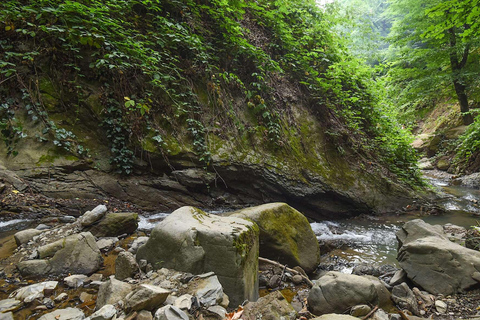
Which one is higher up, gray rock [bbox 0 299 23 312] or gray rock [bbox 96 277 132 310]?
gray rock [bbox 96 277 132 310]

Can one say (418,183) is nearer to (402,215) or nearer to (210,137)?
(402,215)

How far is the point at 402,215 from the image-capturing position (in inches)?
274

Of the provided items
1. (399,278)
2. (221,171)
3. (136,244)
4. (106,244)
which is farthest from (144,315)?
(221,171)

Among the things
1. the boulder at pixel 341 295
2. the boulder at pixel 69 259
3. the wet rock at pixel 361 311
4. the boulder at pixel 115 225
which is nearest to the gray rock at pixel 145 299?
the boulder at pixel 69 259

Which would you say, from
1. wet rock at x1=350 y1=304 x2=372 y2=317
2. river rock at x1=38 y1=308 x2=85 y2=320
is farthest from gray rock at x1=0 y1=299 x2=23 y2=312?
wet rock at x1=350 y1=304 x2=372 y2=317

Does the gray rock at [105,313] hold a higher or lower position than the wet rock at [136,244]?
higher

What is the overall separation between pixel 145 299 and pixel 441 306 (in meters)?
3.32

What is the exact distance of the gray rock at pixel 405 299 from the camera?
9.15 feet

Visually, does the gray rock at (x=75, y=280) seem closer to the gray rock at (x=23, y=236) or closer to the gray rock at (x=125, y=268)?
the gray rock at (x=125, y=268)

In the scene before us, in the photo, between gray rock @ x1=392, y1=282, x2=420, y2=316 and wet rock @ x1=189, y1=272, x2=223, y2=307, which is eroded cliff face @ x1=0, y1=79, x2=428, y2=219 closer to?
wet rock @ x1=189, y1=272, x2=223, y2=307

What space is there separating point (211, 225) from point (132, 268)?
916 mm

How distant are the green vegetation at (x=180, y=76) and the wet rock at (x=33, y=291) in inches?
112

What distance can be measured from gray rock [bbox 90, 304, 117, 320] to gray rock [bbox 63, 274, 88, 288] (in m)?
0.77

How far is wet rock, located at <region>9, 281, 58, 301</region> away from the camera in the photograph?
2.12 metres
